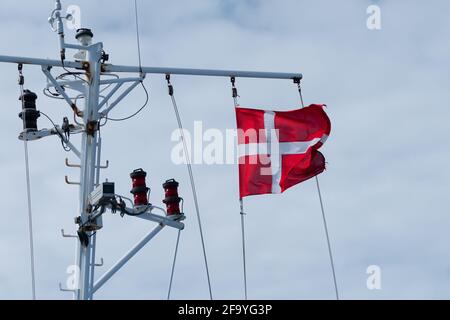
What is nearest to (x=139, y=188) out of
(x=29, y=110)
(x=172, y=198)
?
(x=172, y=198)

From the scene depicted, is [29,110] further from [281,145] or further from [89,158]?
[281,145]

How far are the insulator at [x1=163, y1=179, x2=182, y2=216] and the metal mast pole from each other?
1655 mm

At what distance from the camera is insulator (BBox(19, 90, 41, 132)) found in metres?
34.4

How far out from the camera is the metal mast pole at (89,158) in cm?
3350

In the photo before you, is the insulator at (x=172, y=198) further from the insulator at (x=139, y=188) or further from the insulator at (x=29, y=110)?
the insulator at (x=29, y=110)

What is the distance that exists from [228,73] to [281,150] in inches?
120

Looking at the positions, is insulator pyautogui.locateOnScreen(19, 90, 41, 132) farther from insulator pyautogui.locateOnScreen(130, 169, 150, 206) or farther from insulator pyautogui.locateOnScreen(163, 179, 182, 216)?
insulator pyautogui.locateOnScreen(163, 179, 182, 216)

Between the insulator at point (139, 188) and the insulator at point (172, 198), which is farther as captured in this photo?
the insulator at point (172, 198)

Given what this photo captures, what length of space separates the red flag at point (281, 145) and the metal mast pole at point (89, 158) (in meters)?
4.75

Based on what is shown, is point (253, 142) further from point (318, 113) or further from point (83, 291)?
point (83, 291)

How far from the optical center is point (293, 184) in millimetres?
38750

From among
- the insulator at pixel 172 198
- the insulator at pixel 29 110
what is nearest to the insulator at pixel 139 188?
the insulator at pixel 172 198
